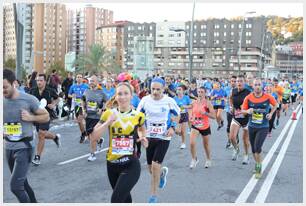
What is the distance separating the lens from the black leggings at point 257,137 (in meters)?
7.56

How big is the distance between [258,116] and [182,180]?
6.26 feet

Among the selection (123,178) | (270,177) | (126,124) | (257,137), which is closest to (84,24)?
(257,137)

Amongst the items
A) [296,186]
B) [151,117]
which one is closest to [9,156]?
[151,117]

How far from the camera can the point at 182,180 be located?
7035mm

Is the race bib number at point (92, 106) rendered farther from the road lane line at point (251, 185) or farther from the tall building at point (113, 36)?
the tall building at point (113, 36)

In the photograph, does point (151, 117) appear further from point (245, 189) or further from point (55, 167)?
point (55, 167)

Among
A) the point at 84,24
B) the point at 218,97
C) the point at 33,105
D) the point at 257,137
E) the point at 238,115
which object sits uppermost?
the point at 84,24

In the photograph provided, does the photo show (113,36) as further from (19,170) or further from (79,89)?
(19,170)

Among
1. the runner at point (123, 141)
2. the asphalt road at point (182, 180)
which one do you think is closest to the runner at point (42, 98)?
the asphalt road at point (182, 180)

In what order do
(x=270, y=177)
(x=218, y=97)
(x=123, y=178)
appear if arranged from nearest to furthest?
(x=123, y=178) < (x=270, y=177) < (x=218, y=97)

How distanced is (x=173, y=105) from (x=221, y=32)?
111m

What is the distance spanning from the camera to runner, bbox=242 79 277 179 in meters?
7.58

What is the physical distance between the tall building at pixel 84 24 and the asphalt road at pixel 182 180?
144 m

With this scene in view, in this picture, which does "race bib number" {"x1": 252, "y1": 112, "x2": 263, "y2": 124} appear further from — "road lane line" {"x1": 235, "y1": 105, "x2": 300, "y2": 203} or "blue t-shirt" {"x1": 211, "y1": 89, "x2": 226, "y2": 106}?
"blue t-shirt" {"x1": 211, "y1": 89, "x2": 226, "y2": 106}
